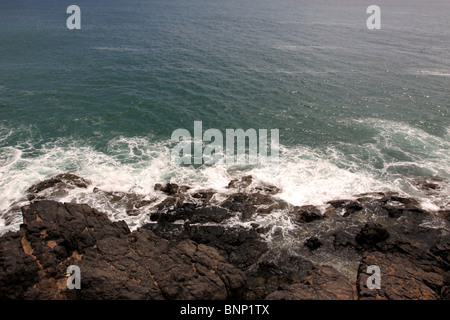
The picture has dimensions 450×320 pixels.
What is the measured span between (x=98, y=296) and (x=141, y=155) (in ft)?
78.8

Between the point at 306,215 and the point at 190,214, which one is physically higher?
the point at 190,214

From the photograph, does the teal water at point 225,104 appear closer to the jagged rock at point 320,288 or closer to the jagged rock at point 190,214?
the jagged rock at point 190,214

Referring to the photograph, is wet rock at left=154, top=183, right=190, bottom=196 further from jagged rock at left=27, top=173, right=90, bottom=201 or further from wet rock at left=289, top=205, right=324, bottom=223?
wet rock at left=289, top=205, right=324, bottom=223

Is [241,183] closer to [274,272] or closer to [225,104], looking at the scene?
[274,272]

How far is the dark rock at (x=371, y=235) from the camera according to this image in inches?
1033

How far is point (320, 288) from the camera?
2108 centimetres

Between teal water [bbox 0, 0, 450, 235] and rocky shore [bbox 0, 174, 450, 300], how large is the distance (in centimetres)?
363

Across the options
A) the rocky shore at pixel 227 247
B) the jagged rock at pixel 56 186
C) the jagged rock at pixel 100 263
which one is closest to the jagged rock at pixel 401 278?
the rocky shore at pixel 227 247

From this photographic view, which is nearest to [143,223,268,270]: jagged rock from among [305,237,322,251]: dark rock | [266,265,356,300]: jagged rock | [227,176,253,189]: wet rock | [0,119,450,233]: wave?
[0,119,450,233]: wave

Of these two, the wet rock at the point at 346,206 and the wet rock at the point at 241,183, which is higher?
the wet rock at the point at 241,183

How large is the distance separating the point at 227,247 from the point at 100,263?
11327 millimetres

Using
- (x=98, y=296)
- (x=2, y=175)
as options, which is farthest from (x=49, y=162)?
(x=98, y=296)

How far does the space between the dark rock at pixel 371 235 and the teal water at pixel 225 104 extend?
22.7ft

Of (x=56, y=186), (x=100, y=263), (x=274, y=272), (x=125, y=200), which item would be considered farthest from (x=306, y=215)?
(x=56, y=186)
